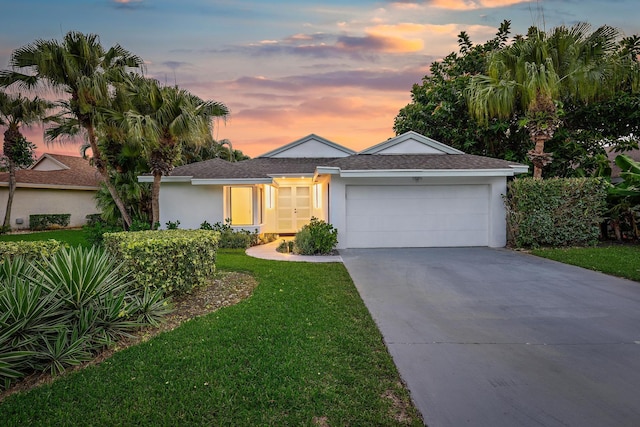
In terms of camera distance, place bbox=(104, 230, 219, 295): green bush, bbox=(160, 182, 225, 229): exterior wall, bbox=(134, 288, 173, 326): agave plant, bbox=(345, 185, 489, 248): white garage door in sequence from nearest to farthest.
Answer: bbox=(134, 288, 173, 326): agave plant < bbox=(104, 230, 219, 295): green bush < bbox=(345, 185, 489, 248): white garage door < bbox=(160, 182, 225, 229): exterior wall

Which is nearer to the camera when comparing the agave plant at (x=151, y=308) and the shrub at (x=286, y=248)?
the agave plant at (x=151, y=308)

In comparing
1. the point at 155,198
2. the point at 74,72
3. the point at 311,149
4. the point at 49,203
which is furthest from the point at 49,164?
the point at 311,149

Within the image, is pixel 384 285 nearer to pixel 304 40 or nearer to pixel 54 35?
pixel 304 40

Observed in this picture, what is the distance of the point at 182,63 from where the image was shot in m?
14.3

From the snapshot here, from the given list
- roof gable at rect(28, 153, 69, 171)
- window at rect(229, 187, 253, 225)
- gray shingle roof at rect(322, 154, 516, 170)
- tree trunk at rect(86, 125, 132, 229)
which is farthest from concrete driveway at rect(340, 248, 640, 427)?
roof gable at rect(28, 153, 69, 171)

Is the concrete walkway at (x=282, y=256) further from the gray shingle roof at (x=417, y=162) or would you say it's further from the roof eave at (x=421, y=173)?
the gray shingle roof at (x=417, y=162)

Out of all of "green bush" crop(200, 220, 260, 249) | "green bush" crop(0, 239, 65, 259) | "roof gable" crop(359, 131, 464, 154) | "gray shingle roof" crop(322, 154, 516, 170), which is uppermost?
"roof gable" crop(359, 131, 464, 154)

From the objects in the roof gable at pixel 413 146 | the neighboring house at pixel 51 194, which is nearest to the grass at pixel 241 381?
the roof gable at pixel 413 146

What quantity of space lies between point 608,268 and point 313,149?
43.4 feet

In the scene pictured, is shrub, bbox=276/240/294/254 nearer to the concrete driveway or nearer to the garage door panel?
the garage door panel

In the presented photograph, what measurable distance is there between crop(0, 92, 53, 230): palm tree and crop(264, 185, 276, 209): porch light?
13212 millimetres

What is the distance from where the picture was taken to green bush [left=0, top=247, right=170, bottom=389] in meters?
3.60

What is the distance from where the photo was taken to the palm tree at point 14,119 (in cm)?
1886

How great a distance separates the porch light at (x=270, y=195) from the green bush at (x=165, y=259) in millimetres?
9356
